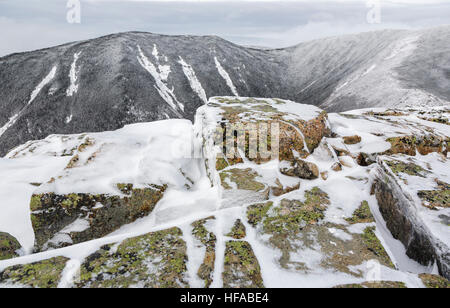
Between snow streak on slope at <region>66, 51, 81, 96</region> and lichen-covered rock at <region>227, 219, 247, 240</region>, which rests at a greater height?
snow streak on slope at <region>66, 51, 81, 96</region>

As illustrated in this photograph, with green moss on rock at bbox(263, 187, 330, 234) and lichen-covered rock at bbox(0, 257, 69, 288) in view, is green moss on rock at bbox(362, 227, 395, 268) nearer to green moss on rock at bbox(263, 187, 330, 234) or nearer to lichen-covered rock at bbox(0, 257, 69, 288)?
green moss on rock at bbox(263, 187, 330, 234)

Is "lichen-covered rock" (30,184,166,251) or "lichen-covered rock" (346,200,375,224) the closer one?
"lichen-covered rock" (346,200,375,224)

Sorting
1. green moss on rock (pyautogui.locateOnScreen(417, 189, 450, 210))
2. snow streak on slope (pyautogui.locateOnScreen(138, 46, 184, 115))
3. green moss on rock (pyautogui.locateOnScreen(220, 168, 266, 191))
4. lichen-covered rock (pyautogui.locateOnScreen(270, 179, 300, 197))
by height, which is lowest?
lichen-covered rock (pyautogui.locateOnScreen(270, 179, 300, 197))

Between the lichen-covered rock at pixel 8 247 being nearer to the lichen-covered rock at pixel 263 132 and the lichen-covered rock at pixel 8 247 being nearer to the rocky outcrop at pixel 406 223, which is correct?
the lichen-covered rock at pixel 263 132

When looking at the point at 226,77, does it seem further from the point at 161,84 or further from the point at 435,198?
the point at 435,198

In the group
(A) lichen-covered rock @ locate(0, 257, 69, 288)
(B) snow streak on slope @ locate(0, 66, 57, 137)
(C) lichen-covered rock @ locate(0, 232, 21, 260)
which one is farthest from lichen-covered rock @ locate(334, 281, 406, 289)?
(B) snow streak on slope @ locate(0, 66, 57, 137)

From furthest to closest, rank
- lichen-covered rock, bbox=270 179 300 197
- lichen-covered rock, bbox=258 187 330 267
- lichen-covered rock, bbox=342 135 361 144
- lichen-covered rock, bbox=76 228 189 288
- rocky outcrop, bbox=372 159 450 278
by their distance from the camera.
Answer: lichen-covered rock, bbox=342 135 361 144, lichen-covered rock, bbox=270 179 300 197, lichen-covered rock, bbox=258 187 330 267, rocky outcrop, bbox=372 159 450 278, lichen-covered rock, bbox=76 228 189 288

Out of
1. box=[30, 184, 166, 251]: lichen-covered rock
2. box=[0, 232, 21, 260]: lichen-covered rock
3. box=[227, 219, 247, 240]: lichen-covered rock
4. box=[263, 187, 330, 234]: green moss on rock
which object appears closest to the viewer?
box=[227, 219, 247, 240]: lichen-covered rock

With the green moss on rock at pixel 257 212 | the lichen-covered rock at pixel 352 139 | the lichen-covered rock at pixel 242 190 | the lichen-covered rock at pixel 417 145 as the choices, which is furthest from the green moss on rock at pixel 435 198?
the lichen-covered rock at pixel 352 139
